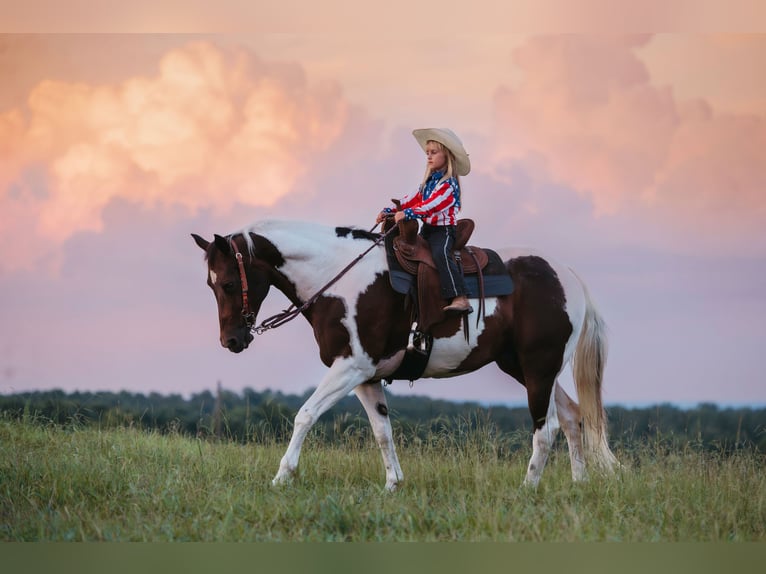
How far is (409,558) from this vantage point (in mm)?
5039

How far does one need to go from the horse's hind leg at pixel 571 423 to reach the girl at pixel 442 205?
1.42 metres

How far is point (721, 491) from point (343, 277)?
331 centimetres

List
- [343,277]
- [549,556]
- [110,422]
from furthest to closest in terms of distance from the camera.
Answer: [110,422] < [343,277] < [549,556]

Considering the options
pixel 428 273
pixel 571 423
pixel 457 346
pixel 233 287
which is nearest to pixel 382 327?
pixel 428 273

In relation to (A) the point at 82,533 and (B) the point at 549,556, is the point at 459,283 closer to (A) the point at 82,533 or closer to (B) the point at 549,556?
(B) the point at 549,556

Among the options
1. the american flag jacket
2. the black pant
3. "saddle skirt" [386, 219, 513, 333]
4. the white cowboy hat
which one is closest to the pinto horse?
"saddle skirt" [386, 219, 513, 333]

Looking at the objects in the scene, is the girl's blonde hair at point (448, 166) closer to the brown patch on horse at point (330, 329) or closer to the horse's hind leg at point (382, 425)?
the brown patch on horse at point (330, 329)

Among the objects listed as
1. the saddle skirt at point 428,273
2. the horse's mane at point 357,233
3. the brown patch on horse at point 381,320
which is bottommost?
the brown patch on horse at point 381,320

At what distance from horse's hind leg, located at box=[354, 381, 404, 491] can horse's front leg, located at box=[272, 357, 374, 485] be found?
43cm

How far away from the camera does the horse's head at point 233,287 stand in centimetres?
654

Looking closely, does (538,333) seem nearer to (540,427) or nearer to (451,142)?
(540,427)

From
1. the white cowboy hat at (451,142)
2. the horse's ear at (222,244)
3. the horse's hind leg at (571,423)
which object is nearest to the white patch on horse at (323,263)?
the horse's ear at (222,244)

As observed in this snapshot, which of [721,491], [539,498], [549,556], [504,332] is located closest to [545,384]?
[504,332]

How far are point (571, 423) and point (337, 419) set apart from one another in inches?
97.4
